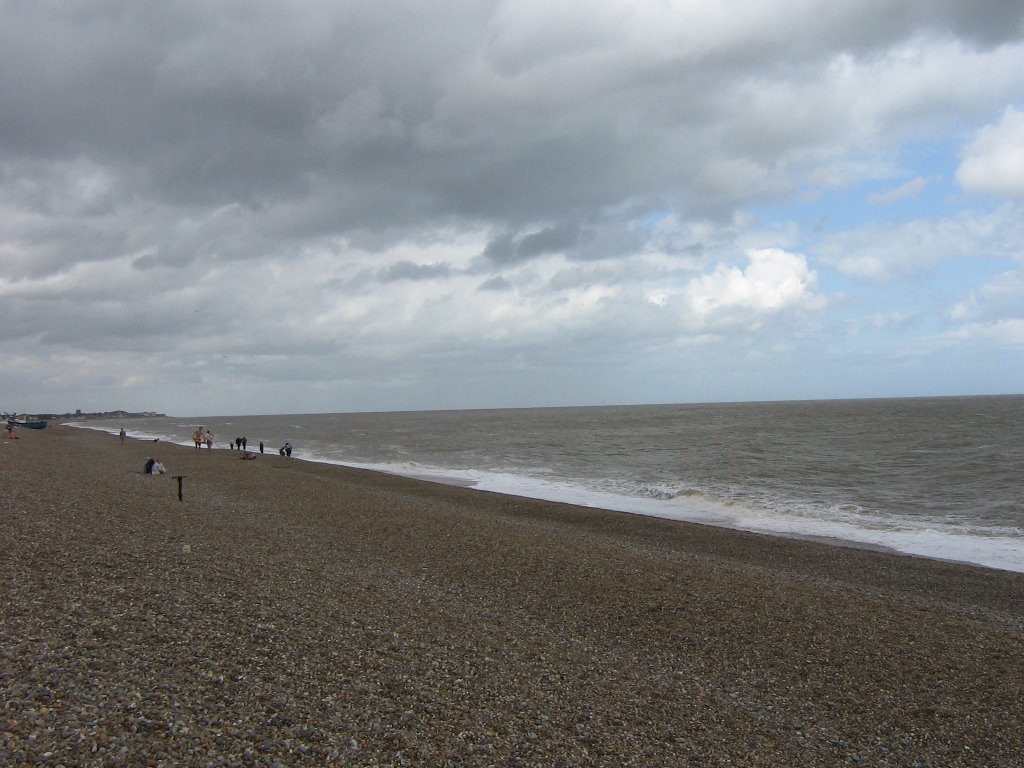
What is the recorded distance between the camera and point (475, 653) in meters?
7.62

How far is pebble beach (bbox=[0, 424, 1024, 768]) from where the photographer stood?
215 inches

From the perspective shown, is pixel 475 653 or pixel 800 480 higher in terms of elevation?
pixel 475 653

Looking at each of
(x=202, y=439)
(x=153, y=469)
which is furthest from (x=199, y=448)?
(x=153, y=469)

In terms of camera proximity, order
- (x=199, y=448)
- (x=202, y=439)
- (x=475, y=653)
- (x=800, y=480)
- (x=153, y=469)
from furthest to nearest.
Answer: (x=202, y=439) → (x=199, y=448) → (x=800, y=480) → (x=153, y=469) → (x=475, y=653)

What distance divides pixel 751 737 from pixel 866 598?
243 inches

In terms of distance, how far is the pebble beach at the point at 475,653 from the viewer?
5.47 meters

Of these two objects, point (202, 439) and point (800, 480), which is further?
point (202, 439)

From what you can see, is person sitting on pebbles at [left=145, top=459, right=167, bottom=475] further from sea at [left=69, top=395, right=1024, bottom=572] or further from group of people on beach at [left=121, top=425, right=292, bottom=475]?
sea at [left=69, top=395, right=1024, bottom=572]

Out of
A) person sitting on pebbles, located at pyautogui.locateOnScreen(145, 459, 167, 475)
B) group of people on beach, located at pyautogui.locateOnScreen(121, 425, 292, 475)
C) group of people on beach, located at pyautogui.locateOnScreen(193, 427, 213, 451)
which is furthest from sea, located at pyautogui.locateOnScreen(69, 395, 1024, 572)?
person sitting on pebbles, located at pyautogui.locateOnScreen(145, 459, 167, 475)

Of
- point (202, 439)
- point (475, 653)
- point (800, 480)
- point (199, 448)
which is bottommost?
point (800, 480)

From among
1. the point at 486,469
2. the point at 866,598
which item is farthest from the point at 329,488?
the point at 866,598

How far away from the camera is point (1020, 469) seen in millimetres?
31016

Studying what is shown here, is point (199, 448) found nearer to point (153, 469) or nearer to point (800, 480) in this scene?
point (153, 469)

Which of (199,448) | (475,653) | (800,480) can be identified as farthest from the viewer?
(199,448)
